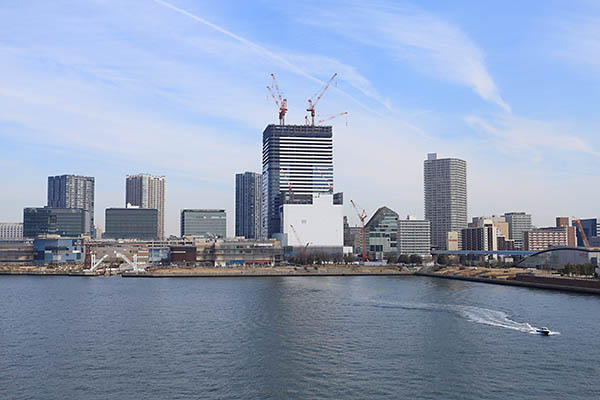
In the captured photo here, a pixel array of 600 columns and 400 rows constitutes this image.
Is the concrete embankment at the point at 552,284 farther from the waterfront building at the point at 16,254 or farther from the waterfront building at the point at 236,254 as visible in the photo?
the waterfront building at the point at 16,254

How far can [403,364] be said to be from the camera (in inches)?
1490

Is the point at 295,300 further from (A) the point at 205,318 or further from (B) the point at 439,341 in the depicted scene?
(B) the point at 439,341

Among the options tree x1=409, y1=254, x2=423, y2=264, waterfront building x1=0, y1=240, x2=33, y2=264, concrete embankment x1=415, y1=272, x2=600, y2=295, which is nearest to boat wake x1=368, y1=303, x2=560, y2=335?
concrete embankment x1=415, y1=272, x2=600, y2=295

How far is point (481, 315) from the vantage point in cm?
5912

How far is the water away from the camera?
32.4 metres

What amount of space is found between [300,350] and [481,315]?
85.6ft

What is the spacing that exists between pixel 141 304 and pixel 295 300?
21472 millimetres

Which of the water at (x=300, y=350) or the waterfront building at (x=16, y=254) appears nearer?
the water at (x=300, y=350)

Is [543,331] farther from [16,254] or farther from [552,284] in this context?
[16,254]

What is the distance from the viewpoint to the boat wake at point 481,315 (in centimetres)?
5159

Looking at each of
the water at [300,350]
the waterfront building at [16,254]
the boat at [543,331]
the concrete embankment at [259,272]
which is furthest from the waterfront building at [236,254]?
the boat at [543,331]

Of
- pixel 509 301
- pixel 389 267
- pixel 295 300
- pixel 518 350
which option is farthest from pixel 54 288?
pixel 389 267

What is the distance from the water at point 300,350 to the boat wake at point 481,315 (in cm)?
20

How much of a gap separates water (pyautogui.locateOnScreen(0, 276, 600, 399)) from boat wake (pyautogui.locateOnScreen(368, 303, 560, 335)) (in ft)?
0.64
